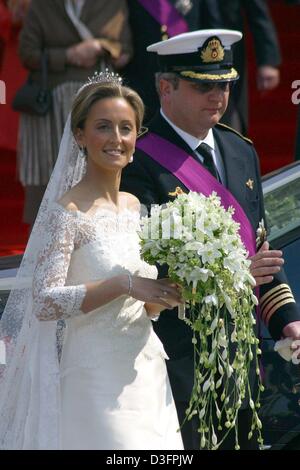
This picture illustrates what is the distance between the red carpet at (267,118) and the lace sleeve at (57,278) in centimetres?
443

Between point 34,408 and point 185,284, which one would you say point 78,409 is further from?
point 185,284

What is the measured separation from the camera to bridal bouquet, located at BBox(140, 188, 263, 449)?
190 inches

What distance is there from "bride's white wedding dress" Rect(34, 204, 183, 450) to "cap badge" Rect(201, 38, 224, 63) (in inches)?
29.5

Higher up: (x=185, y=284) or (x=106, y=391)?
(x=185, y=284)

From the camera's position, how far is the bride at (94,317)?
15.9 ft

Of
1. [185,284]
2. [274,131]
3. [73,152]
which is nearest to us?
[185,284]

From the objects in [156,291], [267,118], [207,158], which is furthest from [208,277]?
[267,118]

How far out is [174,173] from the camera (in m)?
5.30

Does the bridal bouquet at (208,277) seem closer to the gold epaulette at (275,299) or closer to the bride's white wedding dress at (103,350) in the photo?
the bride's white wedding dress at (103,350)

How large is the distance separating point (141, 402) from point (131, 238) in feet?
1.71

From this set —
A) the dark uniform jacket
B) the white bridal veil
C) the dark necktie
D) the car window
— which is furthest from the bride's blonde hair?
the car window

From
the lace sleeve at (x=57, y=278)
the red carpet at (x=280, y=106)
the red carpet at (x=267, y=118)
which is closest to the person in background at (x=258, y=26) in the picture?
the red carpet at (x=267, y=118)

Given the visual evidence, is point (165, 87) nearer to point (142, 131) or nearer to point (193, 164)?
point (142, 131)
